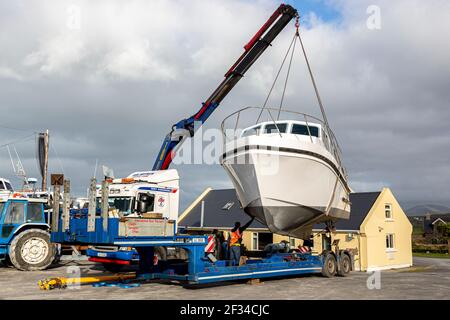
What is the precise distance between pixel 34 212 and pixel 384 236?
1906 cm

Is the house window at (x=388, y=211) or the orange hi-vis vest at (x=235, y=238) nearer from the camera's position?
the orange hi-vis vest at (x=235, y=238)

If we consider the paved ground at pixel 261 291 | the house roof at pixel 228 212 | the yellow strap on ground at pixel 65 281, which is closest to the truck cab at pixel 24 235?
the paved ground at pixel 261 291

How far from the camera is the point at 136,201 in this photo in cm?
1390

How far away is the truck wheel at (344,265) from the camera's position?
1477 centimetres

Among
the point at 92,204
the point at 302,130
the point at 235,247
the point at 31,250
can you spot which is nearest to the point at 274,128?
the point at 302,130

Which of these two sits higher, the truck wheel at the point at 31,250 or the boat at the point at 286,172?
the boat at the point at 286,172

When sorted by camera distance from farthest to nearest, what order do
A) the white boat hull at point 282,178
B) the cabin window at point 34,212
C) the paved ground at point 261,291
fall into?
1. the cabin window at point 34,212
2. the white boat hull at point 282,178
3. the paved ground at point 261,291

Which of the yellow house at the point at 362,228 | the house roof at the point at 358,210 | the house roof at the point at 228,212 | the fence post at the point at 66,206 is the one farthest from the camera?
the house roof at the point at 228,212

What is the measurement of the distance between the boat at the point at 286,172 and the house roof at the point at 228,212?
1123cm

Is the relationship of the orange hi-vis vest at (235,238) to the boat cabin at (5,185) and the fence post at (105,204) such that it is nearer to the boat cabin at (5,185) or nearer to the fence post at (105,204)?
the fence post at (105,204)

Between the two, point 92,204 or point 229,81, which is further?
point 229,81

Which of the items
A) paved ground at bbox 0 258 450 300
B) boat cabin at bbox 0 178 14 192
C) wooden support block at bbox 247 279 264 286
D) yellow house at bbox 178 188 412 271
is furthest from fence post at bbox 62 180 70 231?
yellow house at bbox 178 188 412 271

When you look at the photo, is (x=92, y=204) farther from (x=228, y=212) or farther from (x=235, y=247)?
(x=228, y=212)
